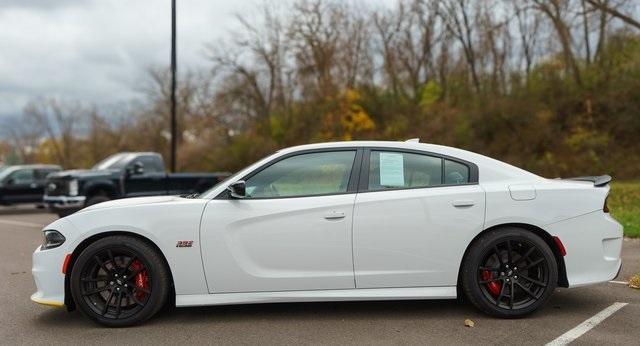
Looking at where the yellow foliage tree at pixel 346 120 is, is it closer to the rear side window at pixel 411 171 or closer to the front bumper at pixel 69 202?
the front bumper at pixel 69 202

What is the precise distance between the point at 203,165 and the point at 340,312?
29.1 metres

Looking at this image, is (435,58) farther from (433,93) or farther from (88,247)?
(88,247)

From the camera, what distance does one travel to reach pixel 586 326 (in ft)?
14.0

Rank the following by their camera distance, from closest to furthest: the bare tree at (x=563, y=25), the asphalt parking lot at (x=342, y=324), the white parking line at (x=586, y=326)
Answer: the white parking line at (x=586, y=326) < the asphalt parking lot at (x=342, y=324) < the bare tree at (x=563, y=25)

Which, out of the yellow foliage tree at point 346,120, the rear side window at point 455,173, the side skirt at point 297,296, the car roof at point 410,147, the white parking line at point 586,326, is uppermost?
the yellow foliage tree at point 346,120

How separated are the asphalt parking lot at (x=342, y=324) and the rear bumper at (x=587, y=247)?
A: 35 cm

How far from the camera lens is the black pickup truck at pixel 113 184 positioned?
12.6m

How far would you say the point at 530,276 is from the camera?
14.9ft

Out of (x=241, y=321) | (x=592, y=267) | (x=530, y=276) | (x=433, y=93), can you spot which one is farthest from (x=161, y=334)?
(x=433, y=93)

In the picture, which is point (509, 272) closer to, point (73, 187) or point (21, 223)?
point (73, 187)

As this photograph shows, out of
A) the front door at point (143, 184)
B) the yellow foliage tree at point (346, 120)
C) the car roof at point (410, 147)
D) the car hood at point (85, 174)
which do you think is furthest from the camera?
the yellow foliage tree at point (346, 120)

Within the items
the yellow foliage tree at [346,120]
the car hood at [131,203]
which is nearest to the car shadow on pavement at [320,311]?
the car hood at [131,203]

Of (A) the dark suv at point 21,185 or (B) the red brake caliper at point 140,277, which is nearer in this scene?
(B) the red brake caliper at point 140,277

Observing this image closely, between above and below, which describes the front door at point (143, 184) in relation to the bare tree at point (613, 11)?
below
